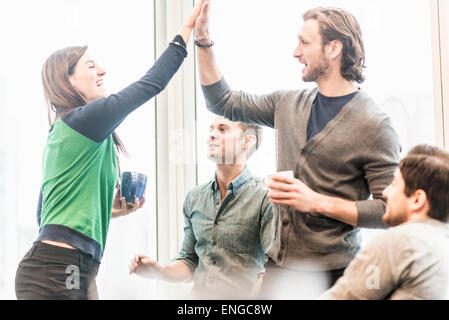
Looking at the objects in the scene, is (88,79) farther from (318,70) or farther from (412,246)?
(412,246)

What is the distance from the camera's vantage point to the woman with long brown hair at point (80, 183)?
1173 millimetres

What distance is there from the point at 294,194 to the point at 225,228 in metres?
0.25

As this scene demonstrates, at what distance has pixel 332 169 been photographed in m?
1.09

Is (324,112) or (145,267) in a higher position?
(324,112)

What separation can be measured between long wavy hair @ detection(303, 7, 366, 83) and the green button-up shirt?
32 centimetres

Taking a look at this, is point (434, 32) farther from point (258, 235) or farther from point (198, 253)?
point (198, 253)

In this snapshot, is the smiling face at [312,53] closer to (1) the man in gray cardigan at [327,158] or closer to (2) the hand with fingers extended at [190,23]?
(1) the man in gray cardigan at [327,158]

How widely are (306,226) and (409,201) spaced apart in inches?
8.7

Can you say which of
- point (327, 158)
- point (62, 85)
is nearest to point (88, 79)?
point (62, 85)

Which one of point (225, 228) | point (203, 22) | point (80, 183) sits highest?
point (203, 22)

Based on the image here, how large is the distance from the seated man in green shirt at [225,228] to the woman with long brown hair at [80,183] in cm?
14

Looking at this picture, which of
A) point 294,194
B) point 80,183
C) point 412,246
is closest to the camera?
point 412,246

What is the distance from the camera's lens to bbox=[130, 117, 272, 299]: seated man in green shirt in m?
1.22
